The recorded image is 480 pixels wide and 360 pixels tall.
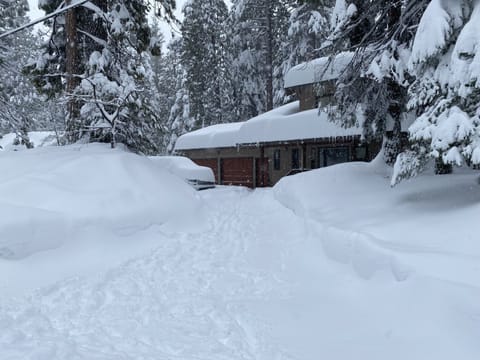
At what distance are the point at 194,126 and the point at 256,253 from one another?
28.0m

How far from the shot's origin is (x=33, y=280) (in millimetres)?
5031

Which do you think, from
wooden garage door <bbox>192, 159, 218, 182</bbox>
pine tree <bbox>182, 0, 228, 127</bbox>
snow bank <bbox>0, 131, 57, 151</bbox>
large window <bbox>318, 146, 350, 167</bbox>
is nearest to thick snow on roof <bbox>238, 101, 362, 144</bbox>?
large window <bbox>318, 146, 350, 167</bbox>

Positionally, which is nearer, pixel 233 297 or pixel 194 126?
pixel 233 297

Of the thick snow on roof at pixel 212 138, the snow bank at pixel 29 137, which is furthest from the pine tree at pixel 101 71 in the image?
the thick snow on roof at pixel 212 138

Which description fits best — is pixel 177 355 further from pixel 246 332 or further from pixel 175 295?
pixel 175 295

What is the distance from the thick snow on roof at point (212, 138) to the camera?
78.5 feet

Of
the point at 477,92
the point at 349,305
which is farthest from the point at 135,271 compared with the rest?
the point at 477,92

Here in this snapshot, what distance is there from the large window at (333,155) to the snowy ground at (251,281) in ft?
31.7

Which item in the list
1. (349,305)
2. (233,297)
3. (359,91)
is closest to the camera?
(349,305)

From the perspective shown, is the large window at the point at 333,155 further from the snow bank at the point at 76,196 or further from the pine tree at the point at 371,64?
the snow bank at the point at 76,196

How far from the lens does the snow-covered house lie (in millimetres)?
15523

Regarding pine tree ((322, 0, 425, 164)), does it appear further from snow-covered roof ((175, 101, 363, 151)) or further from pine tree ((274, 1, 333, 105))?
pine tree ((274, 1, 333, 105))

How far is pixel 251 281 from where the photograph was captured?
540cm

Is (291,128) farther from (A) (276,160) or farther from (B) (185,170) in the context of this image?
(B) (185,170)
